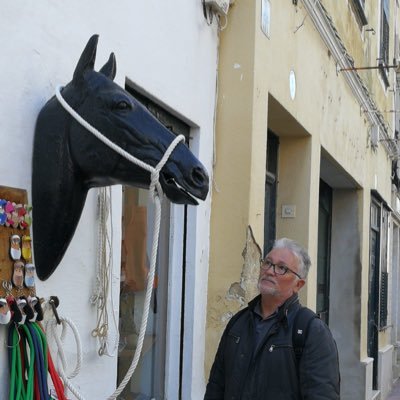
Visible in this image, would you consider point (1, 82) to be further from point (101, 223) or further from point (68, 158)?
point (101, 223)

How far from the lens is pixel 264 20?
4988 mm

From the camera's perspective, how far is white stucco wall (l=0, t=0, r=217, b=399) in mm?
2531

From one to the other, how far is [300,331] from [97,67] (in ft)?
4.76

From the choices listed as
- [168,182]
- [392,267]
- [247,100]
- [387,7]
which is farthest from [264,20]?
[392,267]

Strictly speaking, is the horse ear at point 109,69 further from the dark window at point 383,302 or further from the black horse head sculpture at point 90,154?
the dark window at point 383,302

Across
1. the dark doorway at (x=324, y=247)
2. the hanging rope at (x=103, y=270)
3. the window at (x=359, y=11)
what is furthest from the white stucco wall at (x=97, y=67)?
the dark doorway at (x=324, y=247)

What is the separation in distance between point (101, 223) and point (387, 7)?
11.1m

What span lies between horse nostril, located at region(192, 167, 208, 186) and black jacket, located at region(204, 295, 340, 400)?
3.13ft

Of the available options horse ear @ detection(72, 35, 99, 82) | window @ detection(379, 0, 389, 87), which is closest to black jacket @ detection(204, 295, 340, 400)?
horse ear @ detection(72, 35, 99, 82)

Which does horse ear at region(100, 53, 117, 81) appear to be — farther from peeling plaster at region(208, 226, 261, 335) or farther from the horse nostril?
peeling plaster at region(208, 226, 261, 335)

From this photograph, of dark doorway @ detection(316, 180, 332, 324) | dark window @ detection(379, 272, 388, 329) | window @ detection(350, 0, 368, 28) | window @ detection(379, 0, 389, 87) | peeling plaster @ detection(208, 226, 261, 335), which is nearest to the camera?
peeling plaster @ detection(208, 226, 261, 335)

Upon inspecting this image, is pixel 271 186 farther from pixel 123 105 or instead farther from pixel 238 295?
pixel 123 105

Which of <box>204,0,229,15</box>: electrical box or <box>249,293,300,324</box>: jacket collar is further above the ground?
<box>204,0,229,15</box>: electrical box

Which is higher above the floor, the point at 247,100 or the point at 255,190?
the point at 247,100
